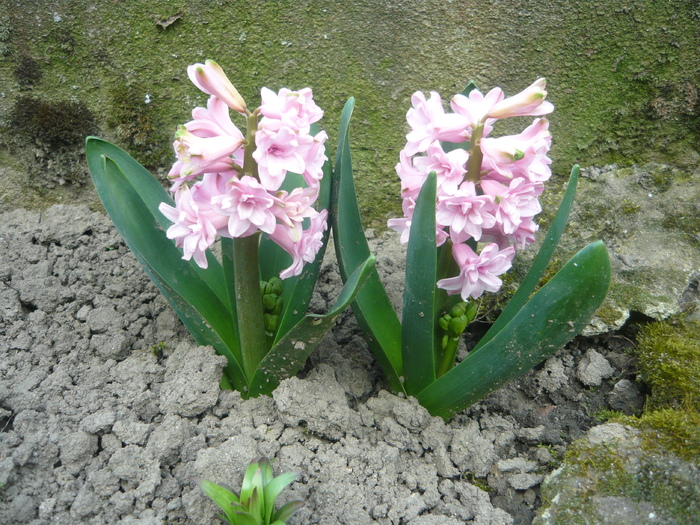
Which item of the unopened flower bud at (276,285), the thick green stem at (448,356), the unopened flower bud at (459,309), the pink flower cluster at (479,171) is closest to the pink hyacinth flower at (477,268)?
the pink flower cluster at (479,171)

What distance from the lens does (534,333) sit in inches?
57.0

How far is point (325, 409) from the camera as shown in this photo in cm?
166

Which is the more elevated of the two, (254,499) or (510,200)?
(510,200)

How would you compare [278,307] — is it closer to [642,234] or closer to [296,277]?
[296,277]

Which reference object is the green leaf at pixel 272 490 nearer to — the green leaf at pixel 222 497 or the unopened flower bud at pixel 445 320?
the green leaf at pixel 222 497

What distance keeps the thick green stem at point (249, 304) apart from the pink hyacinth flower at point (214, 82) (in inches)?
13.3

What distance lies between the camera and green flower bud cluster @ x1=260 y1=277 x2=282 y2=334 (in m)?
1.68

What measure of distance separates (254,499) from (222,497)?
0.08 m

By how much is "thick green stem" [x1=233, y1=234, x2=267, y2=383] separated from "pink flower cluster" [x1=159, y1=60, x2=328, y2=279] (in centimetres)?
10

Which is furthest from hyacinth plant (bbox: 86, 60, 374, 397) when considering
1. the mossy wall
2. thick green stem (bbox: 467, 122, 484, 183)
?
the mossy wall

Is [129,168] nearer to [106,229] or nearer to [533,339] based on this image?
[106,229]

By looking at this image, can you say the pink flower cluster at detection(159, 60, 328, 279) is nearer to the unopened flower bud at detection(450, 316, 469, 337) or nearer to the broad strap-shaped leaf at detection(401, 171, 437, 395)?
the broad strap-shaped leaf at detection(401, 171, 437, 395)

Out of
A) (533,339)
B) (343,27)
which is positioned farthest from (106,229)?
(533,339)

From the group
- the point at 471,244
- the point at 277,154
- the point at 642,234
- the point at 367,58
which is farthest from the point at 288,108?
the point at 642,234
